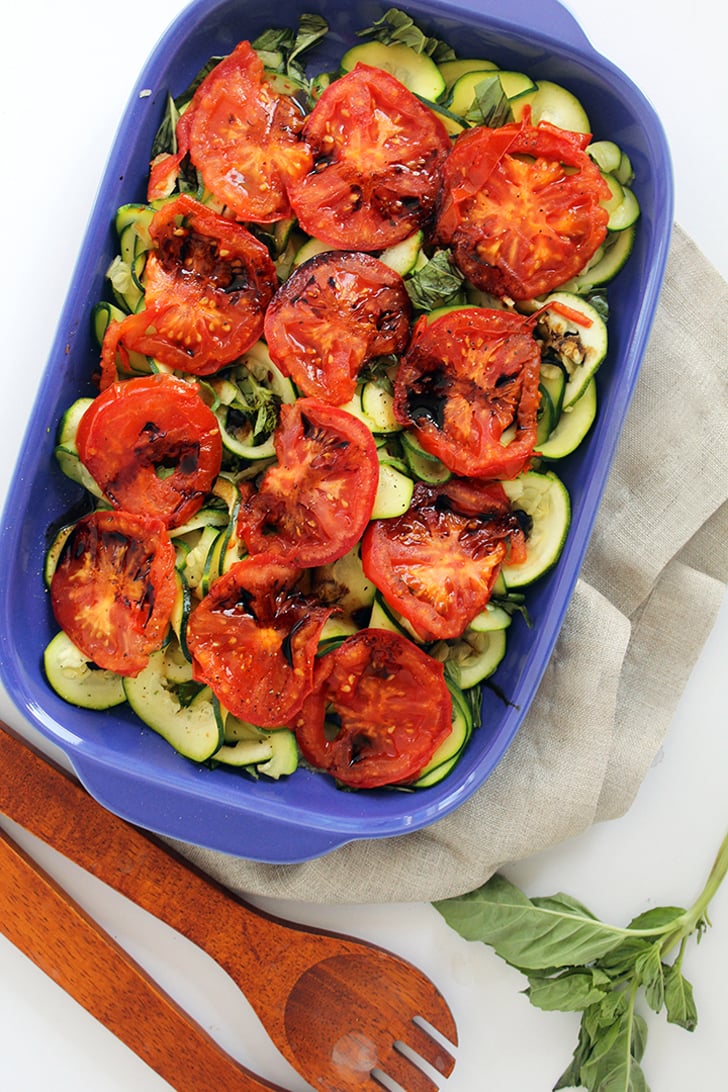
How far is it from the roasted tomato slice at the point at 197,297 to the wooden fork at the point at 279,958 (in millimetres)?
978

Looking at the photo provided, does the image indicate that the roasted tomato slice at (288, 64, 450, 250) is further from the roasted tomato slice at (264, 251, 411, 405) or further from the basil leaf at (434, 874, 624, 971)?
the basil leaf at (434, 874, 624, 971)

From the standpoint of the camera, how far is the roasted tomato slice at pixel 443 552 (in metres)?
1.87

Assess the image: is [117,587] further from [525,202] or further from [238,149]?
[525,202]

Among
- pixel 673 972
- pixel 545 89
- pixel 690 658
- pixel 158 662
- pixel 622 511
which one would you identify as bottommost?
pixel 673 972

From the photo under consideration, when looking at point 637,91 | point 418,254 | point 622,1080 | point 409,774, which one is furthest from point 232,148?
point 622,1080

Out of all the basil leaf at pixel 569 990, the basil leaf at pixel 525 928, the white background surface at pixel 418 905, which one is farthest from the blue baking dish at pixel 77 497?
the basil leaf at pixel 569 990

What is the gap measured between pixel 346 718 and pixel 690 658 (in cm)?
83

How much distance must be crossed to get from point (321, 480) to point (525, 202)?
27.6 inches

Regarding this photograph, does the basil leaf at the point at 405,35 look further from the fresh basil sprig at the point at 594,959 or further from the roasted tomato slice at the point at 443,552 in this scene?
the fresh basil sprig at the point at 594,959

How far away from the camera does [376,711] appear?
196 centimetres

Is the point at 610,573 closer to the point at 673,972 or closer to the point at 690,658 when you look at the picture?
the point at 690,658

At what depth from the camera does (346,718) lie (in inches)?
78.4

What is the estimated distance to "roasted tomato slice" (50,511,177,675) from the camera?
1885 mm

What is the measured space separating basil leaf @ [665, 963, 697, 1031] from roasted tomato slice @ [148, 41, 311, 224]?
6.33 feet
